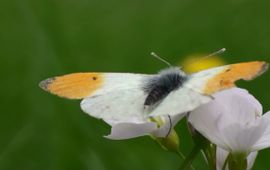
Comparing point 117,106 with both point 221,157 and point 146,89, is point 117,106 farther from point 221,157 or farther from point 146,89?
point 221,157

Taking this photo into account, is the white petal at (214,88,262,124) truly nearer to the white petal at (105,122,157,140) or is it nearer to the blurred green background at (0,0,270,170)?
the white petal at (105,122,157,140)

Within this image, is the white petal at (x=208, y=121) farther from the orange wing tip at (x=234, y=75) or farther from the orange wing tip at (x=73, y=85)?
the orange wing tip at (x=73, y=85)

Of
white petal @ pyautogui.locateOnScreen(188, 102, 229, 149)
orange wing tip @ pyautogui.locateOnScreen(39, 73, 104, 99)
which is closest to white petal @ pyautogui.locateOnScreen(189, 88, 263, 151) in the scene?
white petal @ pyautogui.locateOnScreen(188, 102, 229, 149)

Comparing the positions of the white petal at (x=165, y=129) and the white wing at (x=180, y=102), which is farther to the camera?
the white petal at (x=165, y=129)

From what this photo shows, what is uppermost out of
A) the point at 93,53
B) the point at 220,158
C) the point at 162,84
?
the point at 162,84

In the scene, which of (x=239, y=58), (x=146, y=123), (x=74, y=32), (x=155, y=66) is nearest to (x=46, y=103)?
(x=155, y=66)

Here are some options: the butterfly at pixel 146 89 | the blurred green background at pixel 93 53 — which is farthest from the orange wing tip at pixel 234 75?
the blurred green background at pixel 93 53

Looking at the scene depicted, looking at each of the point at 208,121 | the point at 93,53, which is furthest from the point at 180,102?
the point at 93,53
